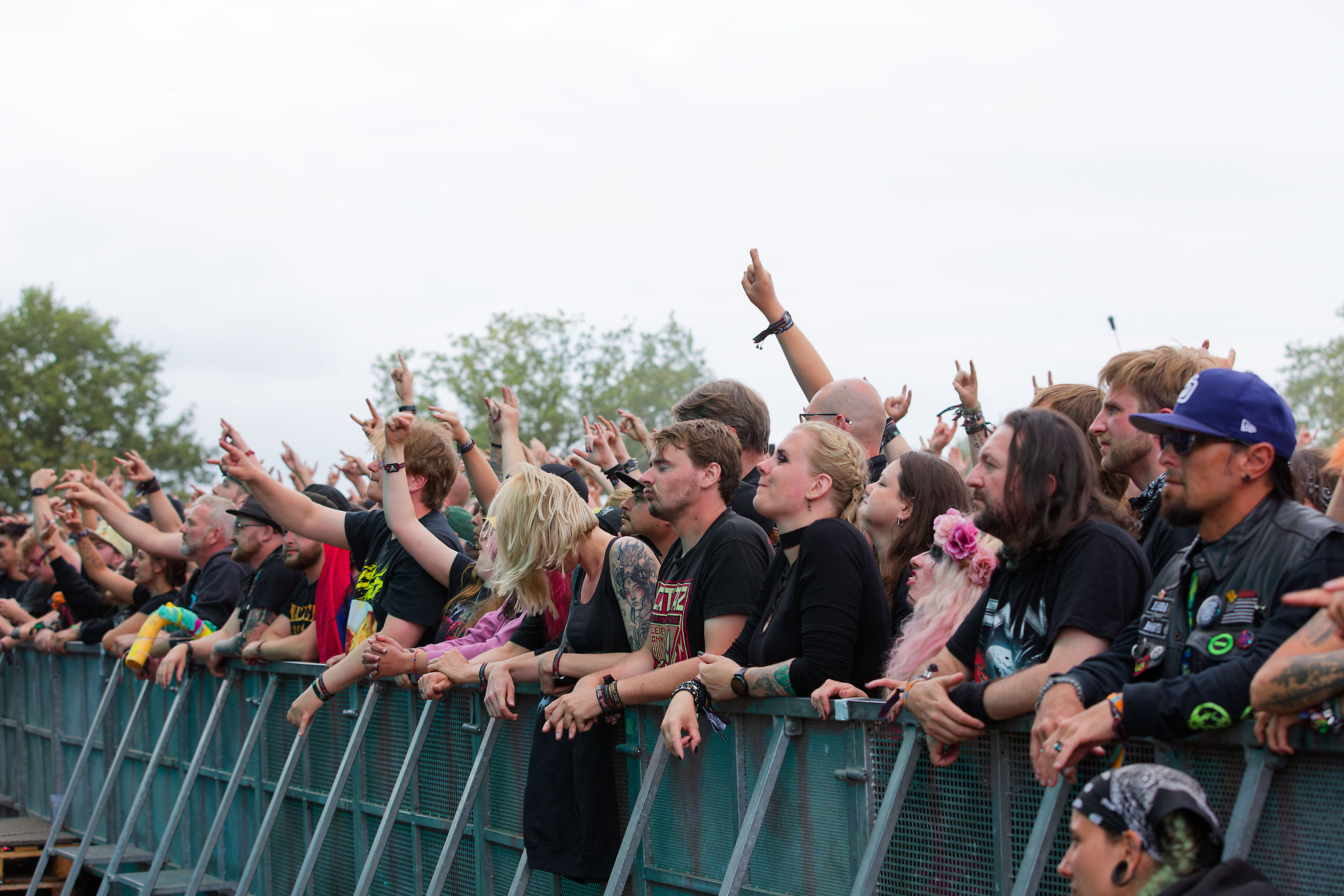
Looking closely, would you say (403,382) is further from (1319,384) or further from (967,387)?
(1319,384)

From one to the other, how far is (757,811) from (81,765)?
822cm

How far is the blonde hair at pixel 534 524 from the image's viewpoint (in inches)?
207

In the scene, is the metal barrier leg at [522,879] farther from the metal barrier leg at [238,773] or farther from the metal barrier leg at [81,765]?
the metal barrier leg at [81,765]

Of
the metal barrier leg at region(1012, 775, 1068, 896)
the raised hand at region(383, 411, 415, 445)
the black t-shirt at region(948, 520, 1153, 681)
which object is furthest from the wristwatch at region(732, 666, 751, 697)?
the raised hand at region(383, 411, 415, 445)

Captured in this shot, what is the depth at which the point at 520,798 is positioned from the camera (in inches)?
212

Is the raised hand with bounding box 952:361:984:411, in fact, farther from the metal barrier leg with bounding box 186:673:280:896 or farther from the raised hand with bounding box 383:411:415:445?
the metal barrier leg with bounding box 186:673:280:896

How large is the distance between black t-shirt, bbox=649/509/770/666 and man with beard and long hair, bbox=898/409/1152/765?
1074 mm

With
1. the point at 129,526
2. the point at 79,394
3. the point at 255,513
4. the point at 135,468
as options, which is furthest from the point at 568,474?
the point at 79,394

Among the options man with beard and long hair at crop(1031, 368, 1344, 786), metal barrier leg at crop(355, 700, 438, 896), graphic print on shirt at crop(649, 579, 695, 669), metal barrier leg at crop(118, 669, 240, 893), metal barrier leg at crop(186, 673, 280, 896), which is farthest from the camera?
metal barrier leg at crop(118, 669, 240, 893)

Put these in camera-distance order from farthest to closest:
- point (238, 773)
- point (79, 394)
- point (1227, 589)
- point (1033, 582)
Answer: point (79, 394)
point (238, 773)
point (1033, 582)
point (1227, 589)

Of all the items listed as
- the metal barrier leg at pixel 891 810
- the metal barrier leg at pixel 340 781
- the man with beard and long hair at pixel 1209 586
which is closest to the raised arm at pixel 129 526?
the metal barrier leg at pixel 340 781

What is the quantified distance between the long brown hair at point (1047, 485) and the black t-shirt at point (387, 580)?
3774 mm

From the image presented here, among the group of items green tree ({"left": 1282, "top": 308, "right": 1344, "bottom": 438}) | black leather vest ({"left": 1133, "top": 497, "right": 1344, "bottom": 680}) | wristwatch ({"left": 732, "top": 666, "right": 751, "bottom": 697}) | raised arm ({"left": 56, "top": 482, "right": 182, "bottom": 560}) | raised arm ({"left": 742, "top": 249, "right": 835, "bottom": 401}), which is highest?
green tree ({"left": 1282, "top": 308, "right": 1344, "bottom": 438})

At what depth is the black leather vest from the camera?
105 inches
